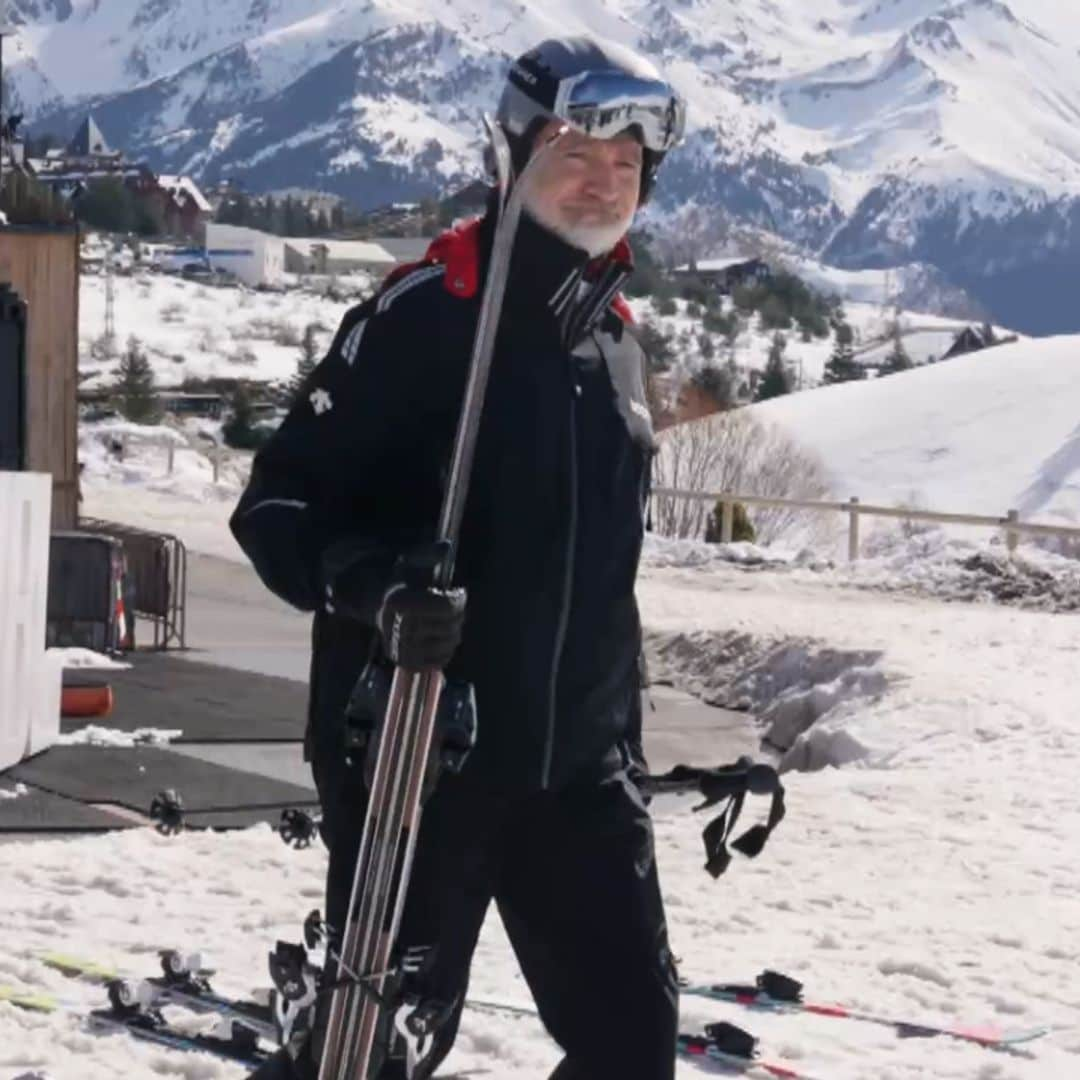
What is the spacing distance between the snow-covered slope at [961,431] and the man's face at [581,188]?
246 ft

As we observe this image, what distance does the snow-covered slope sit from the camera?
86250 millimetres

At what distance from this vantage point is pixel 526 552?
3.56 m

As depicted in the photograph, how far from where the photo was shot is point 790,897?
830 cm

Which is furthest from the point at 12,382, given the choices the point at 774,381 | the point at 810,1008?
the point at 774,381

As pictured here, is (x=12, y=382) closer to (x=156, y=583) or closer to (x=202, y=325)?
(x=156, y=583)

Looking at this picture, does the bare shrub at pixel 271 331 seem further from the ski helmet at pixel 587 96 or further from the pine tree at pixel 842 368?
the ski helmet at pixel 587 96

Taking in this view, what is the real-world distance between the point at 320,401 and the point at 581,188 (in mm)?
477

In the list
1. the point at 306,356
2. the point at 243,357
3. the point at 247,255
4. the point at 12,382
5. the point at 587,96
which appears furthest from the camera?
the point at 247,255

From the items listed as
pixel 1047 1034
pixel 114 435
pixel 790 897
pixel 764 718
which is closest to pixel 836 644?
pixel 764 718

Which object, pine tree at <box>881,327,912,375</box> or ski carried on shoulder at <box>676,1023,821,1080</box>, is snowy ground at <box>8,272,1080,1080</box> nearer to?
ski carried on shoulder at <box>676,1023,821,1080</box>

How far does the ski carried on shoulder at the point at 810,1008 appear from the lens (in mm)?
6414

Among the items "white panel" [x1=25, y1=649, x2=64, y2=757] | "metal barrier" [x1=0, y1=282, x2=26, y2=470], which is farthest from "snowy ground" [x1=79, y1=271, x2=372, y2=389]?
"white panel" [x1=25, y1=649, x2=64, y2=757]

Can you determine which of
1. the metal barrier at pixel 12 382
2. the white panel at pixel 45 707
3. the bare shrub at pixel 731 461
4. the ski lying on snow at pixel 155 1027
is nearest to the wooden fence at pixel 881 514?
the bare shrub at pixel 731 461

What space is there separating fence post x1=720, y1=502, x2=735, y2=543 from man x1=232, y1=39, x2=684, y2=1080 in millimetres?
28466
